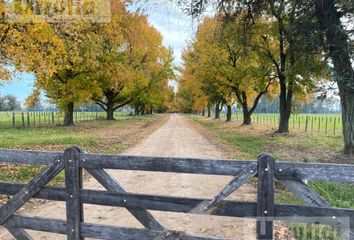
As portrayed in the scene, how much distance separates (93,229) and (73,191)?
568 mm

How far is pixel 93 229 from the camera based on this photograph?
14.6 feet

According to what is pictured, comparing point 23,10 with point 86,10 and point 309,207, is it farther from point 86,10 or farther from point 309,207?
point 309,207

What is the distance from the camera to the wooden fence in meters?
3.75

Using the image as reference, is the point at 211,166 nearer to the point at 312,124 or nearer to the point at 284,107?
the point at 284,107

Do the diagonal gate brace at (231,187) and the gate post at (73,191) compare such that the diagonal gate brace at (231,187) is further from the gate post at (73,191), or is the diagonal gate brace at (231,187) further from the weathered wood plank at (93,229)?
the gate post at (73,191)

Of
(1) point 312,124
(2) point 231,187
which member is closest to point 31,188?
(2) point 231,187

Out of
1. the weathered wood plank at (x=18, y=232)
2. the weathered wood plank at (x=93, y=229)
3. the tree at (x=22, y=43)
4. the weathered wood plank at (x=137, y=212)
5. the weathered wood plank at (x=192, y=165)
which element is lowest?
the weathered wood plank at (x=18, y=232)

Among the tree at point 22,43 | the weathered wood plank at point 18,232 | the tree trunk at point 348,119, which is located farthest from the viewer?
the tree trunk at point 348,119

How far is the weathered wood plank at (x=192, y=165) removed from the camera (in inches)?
145

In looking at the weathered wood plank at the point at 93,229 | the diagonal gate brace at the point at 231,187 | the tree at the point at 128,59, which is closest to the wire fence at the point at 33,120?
the tree at the point at 128,59

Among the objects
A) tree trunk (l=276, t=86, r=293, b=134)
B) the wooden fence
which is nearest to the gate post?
the wooden fence

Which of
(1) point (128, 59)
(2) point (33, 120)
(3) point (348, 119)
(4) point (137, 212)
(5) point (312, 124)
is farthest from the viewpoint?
(2) point (33, 120)

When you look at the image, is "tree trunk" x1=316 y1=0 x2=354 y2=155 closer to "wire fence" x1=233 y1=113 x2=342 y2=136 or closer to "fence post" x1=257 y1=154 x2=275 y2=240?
"fence post" x1=257 y1=154 x2=275 y2=240

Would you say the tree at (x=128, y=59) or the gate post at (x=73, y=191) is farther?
the tree at (x=128, y=59)
